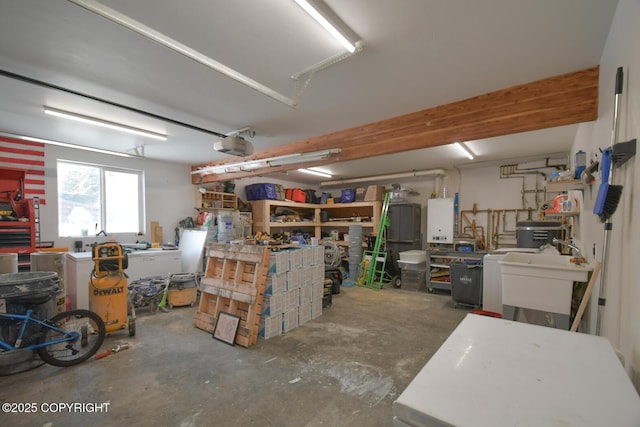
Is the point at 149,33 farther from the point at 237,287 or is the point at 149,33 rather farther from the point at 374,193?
the point at 374,193

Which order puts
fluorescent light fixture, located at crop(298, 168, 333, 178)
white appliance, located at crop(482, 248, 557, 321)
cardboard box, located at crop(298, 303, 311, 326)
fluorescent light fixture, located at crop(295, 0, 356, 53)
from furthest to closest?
fluorescent light fixture, located at crop(298, 168, 333, 178), white appliance, located at crop(482, 248, 557, 321), cardboard box, located at crop(298, 303, 311, 326), fluorescent light fixture, located at crop(295, 0, 356, 53)

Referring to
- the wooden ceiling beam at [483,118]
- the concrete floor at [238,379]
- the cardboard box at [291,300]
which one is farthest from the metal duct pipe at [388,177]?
the cardboard box at [291,300]

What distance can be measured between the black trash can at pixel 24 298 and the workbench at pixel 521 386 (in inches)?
139

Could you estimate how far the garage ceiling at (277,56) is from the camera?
5.69 ft

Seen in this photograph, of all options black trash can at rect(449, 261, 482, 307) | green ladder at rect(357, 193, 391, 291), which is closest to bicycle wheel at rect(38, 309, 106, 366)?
green ladder at rect(357, 193, 391, 291)

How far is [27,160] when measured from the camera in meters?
4.47

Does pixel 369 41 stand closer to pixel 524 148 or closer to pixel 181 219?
pixel 524 148

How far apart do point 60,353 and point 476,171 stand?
7.86m

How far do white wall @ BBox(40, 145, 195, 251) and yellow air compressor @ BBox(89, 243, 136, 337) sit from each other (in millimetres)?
2184

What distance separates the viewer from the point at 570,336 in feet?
4.31

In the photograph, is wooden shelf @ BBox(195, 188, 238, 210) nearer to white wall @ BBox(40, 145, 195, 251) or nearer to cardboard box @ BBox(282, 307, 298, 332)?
white wall @ BBox(40, 145, 195, 251)

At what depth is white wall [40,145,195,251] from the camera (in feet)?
15.4

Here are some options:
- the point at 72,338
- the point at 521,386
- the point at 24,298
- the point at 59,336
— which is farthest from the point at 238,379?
the point at 521,386

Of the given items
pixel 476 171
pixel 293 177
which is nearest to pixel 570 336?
pixel 476 171
